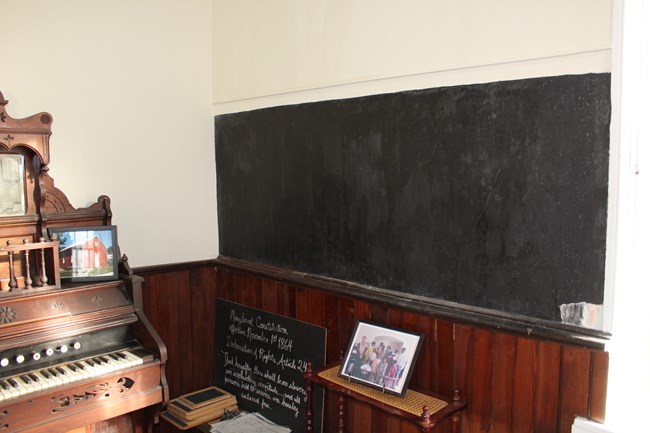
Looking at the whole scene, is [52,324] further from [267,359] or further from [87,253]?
[267,359]

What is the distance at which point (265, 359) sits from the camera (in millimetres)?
3133

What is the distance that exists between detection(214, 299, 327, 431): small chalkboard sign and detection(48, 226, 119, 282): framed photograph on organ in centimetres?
84

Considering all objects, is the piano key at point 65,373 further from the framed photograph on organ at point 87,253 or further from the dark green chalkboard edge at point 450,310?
the dark green chalkboard edge at point 450,310

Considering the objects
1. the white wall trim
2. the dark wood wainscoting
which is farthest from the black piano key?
the white wall trim

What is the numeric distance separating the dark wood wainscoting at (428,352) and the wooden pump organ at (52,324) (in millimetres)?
574

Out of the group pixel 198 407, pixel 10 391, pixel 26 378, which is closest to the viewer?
pixel 10 391

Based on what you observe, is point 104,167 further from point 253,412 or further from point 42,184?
point 253,412

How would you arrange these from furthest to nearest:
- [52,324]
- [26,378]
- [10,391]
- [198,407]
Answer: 1. [198,407]
2. [52,324]
3. [26,378]
4. [10,391]

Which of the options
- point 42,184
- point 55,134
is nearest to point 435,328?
point 42,184

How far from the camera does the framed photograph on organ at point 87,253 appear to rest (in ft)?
8.89

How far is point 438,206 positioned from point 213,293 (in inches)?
69.2

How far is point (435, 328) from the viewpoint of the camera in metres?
2.32

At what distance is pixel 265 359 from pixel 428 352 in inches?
44.0

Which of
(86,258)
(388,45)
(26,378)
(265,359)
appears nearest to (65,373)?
(26,378)
